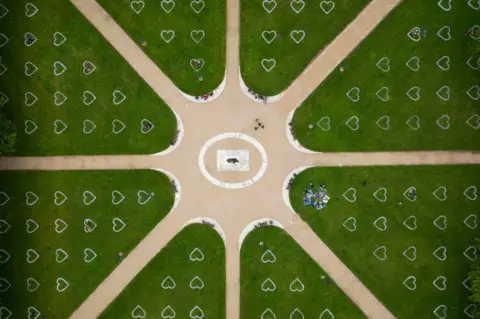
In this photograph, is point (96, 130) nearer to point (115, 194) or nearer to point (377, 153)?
point (115, 194)

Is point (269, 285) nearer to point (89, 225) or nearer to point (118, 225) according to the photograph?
point (118, 225)

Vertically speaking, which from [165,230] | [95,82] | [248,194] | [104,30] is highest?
[104,30]

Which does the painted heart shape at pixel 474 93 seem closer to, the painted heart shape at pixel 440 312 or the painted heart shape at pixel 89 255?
the painted heart shape at pixel 440 312

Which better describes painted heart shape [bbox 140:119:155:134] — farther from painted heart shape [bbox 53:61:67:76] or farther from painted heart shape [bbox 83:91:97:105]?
painted heart shape [bbox 53:61:67:76]

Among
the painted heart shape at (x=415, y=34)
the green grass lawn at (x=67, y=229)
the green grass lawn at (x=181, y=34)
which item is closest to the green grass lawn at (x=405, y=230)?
the painted heart shape at (x=415, y=34)

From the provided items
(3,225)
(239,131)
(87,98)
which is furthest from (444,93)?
(3,225)

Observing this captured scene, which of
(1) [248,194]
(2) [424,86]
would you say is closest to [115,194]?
(1) [248,194]
